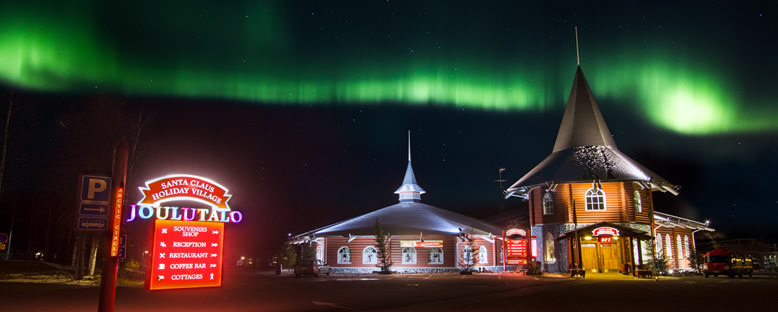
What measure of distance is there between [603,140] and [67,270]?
4036 centimetres

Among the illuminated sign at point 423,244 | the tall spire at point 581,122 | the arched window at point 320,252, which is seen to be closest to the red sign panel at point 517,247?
the illuminated sign at point 423,244

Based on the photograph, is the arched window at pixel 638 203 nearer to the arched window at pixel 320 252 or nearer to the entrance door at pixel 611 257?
the entrance door at pixel 611 257

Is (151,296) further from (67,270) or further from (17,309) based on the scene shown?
(67,270)

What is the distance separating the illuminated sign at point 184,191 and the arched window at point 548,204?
1147 inches

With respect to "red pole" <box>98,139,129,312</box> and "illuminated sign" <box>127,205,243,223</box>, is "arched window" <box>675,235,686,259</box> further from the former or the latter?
"red pole" <box>98,139,129,312</box>

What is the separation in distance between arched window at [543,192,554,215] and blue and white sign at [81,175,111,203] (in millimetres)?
33717

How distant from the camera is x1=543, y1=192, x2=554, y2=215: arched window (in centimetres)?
3978

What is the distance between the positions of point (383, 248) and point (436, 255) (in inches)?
197

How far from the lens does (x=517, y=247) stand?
39344 millimetres

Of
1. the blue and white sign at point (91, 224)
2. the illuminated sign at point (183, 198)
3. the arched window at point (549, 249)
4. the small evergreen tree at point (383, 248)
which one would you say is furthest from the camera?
the small evergreen tree at point (383, 248)

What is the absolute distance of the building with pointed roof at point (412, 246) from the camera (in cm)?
4566

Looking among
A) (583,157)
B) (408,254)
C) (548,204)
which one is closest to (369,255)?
(408,254)

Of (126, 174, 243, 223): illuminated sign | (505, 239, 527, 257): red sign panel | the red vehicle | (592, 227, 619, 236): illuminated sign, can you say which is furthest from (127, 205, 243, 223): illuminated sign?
the red vehicle

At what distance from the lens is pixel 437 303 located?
16.4m
